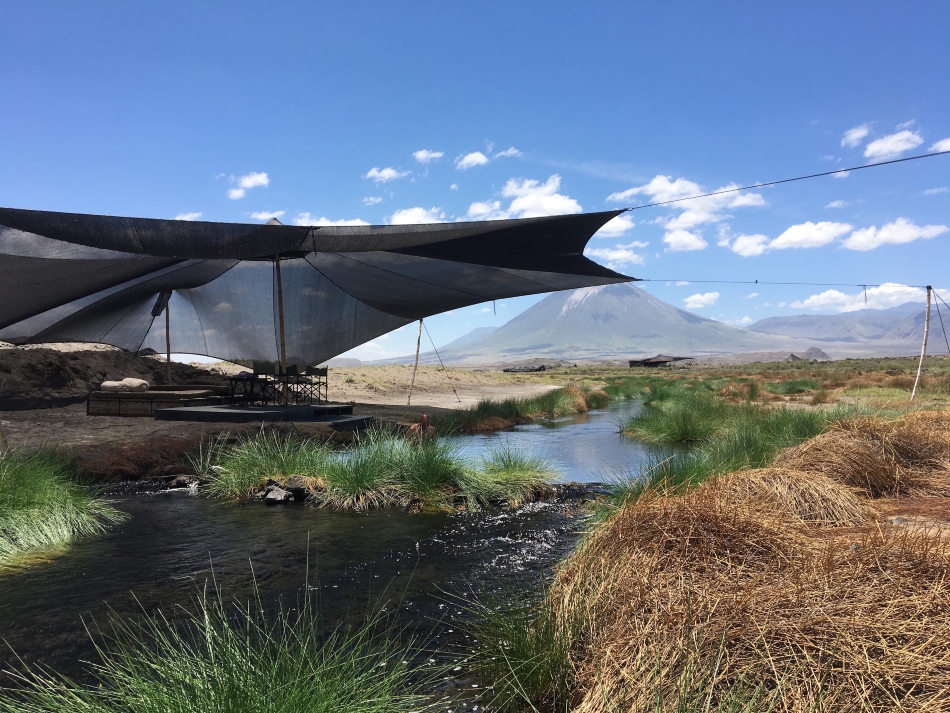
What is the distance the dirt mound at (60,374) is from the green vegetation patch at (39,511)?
1039 cm

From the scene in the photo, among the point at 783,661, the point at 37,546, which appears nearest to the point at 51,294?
the point at 37,546

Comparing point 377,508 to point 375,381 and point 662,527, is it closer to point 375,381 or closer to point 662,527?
point 662,527

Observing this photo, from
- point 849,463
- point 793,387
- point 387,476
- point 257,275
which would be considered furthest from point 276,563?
point 793,387

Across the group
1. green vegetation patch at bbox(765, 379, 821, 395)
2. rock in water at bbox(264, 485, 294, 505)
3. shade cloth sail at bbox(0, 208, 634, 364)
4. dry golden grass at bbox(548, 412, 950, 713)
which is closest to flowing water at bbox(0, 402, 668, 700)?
rock in water at bbox(264, 485, 294, 505)

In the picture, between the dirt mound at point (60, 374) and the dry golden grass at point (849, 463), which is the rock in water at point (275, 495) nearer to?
the dry golden grass at point (849, 463)

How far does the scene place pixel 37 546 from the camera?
545cm

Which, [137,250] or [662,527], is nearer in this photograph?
[662,527]

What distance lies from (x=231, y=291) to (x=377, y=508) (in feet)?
37.1

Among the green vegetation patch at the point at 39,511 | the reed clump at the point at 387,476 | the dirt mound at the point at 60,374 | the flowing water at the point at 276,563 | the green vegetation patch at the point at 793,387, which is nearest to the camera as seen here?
the flowing water at the point at 276,563

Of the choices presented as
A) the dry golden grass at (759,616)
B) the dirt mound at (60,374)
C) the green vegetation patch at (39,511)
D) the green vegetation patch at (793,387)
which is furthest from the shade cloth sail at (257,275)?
the green vegetation patch at (793,387)

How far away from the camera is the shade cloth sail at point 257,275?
10281mm

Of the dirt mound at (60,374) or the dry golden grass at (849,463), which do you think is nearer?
the dry golden grass at (849,463)

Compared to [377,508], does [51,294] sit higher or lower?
higher

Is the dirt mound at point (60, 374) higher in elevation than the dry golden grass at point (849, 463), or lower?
higher
